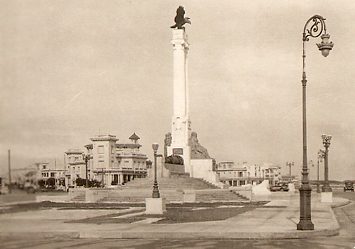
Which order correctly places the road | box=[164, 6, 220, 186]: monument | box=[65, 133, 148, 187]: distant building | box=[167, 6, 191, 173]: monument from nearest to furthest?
the road, box=[164, 6, 220, 186]: monument, box=[167, 6, 191, 173]: monument, box=[65, 133, 148, 187]: distant building

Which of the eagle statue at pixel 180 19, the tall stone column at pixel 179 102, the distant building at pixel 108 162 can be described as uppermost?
the eagle statue at pixel 180 19

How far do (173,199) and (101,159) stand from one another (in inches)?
3953

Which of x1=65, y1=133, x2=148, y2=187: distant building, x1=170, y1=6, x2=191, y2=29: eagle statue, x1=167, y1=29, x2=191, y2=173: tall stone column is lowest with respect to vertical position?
x1=65, y1=133, x2=148, y2=187: distant building

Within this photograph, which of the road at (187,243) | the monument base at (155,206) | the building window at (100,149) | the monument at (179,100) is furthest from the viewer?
the building window at (100,149)

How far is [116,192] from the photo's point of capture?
53.9m

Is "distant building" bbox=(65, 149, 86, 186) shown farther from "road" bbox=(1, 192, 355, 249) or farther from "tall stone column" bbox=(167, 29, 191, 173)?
"road" bbox=(1, 192, 355, 249)

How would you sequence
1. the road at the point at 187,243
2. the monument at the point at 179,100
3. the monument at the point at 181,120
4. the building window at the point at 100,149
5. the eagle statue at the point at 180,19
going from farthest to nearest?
the building window at the point at 100,149 → the eagle statue at the point at 180,19 → the monument at the point at 179,100 → the monument at the point at 181,120 → the road at the point at 187,243

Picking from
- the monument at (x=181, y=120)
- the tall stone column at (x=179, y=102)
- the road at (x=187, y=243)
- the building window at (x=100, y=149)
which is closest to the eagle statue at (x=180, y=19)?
the monument at (x=181, y=120)

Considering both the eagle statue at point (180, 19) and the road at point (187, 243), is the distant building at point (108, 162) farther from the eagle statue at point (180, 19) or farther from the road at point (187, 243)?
the road at point (187, 243)

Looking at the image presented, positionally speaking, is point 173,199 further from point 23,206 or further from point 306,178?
point 23,206

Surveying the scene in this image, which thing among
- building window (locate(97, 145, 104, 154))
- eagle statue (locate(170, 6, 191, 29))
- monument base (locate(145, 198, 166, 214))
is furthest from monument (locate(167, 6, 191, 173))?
building window (locate(97, 145, 104, 154))

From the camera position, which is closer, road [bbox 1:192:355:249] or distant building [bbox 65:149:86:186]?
road [bbox 1:192:355:249]

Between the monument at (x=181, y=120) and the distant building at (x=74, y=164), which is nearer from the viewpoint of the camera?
the monument at (x=181, y=120)

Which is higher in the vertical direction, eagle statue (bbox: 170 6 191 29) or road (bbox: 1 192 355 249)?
eagle statue (bbox: 170 6 191 29)
